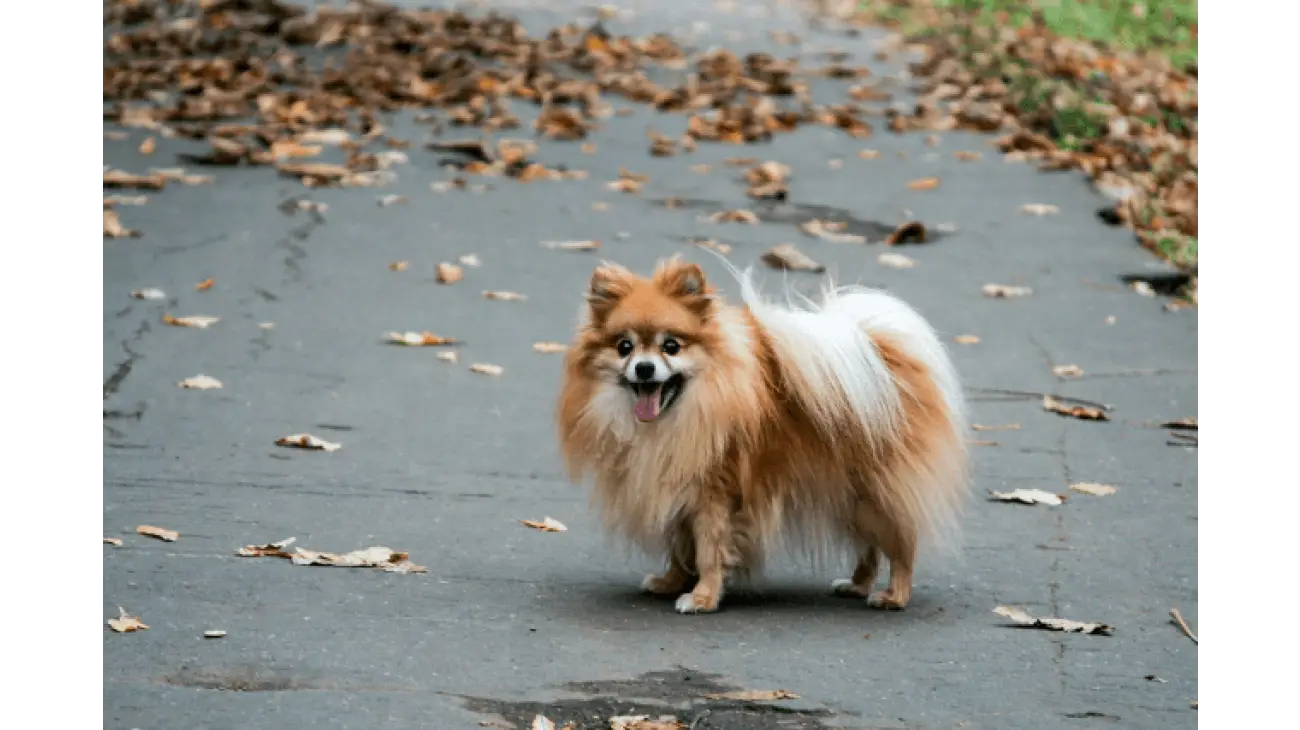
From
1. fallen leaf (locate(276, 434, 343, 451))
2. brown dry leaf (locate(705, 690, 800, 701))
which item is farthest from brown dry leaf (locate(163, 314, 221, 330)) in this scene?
brown dry leaf (locate(705, 690, 800, 701))

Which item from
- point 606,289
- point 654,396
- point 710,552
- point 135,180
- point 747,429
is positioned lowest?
point 135,180

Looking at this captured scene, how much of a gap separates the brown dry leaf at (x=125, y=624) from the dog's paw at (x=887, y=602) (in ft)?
7.56

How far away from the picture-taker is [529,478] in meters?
7.07

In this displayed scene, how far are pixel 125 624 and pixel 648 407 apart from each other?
1.68 meters

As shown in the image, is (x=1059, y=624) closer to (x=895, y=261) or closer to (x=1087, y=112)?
(x=895, y=261)

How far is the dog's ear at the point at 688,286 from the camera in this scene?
532cm

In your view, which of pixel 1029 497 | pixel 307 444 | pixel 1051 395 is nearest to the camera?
pixel 1029 497

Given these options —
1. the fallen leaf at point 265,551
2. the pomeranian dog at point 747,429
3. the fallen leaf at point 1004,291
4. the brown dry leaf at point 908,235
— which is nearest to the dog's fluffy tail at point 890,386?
the pomeranian dog at point 747,429

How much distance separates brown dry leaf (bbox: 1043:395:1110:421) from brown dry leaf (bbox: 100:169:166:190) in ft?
21.1

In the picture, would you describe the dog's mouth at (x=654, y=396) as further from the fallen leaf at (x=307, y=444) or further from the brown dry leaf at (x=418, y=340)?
the brown dry leaf at (x=418, y=340)

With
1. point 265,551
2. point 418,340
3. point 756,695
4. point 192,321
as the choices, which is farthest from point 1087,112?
point 756,695
